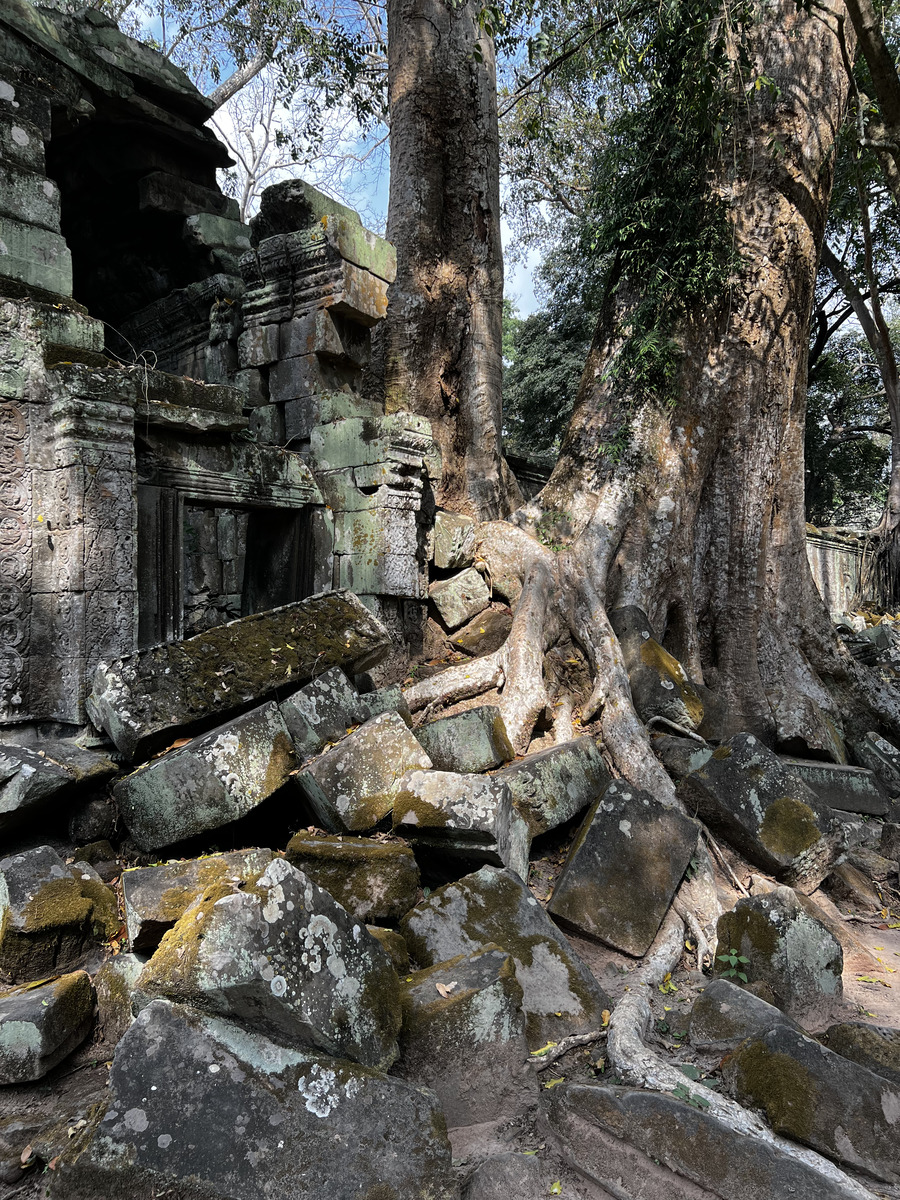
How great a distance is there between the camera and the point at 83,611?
3.81m

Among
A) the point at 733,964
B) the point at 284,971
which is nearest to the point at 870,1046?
the point at 733,964

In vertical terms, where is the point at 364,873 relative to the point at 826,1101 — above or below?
above

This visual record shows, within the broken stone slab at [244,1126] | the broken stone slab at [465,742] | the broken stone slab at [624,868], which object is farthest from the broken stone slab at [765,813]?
the broken stone slab at [244,1126]

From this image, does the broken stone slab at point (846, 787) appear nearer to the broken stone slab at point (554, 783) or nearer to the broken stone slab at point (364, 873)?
the broken stone slab at point (554, 783)

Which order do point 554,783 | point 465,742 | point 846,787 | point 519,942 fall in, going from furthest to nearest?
point 846,787 → point 465,742 → point 554,783 → point 519,942

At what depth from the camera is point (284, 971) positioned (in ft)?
6.55

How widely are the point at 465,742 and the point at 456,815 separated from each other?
0.91 meters

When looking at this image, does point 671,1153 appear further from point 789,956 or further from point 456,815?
point 456,815

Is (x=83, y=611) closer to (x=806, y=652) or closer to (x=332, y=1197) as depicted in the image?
(x=332, y=1197)

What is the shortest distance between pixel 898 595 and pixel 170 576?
1220cm

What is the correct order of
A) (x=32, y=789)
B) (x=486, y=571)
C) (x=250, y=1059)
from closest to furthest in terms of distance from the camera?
1. (x=250, y=1059)
2. (x=32, y=789)
3. (x=486, y=571)

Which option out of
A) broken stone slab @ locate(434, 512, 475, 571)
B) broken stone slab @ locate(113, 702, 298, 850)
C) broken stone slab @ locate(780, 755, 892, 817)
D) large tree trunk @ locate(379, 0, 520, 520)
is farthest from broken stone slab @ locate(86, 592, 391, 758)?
large tree trunk @ locate(379, 0, 520, 520)

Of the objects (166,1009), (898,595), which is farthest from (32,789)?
(898,595)

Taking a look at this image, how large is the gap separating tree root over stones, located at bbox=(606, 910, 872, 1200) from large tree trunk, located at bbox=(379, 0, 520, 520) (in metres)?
4.88
